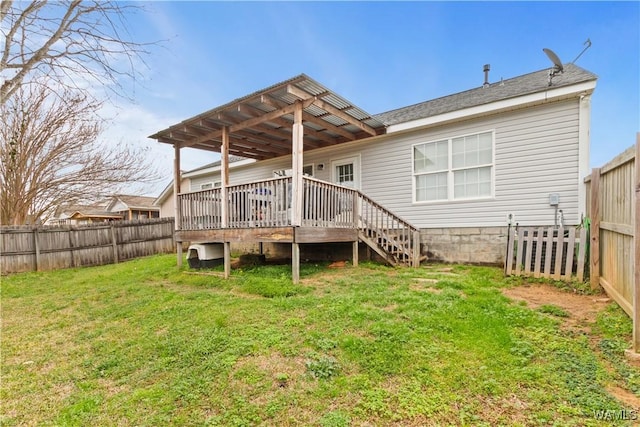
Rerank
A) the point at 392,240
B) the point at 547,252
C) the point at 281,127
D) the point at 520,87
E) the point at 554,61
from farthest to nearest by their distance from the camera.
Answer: the point at 281,127 → the point at 392,240 → the point at 520,87 → the point at 554,61 → the point at 547,252

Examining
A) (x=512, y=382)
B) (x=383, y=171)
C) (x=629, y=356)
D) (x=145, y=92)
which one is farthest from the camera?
(x=383, y=171)

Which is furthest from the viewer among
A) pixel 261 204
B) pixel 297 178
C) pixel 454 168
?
pixel 454 168

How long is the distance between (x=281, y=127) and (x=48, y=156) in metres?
10.5

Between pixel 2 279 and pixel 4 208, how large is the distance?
4553 mm

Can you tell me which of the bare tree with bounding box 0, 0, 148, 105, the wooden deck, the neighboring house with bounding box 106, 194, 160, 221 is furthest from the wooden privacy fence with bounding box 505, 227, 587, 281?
the neighboring house with bounding box 106, 194, 160, 221

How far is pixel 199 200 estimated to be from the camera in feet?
26.1

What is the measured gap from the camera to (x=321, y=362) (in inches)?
114

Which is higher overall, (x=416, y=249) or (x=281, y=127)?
(x=281, y=127)

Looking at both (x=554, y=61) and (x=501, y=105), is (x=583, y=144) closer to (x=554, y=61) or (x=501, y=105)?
(x=501, y=105)

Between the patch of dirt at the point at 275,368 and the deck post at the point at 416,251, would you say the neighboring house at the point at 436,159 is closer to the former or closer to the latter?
the deck post at the point at 416,251

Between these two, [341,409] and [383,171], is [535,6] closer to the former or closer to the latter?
[383,171]

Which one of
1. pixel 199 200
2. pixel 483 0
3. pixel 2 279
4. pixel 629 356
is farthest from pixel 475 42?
pixel 2 279

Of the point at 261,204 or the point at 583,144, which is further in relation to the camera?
the point at 261,204

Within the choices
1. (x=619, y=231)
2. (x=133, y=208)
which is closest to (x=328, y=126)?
(x=619, y=231)
